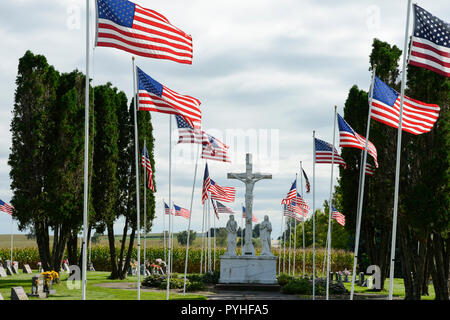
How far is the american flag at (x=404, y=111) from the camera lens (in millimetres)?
15812

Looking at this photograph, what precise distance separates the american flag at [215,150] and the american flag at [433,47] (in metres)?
12.8

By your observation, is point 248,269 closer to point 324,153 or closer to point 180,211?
point 180,211

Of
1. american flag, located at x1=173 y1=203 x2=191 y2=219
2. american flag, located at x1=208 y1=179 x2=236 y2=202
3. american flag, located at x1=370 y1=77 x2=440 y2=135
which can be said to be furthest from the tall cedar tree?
american flag, located at x1=370 y1=77 x2=440 y2=135

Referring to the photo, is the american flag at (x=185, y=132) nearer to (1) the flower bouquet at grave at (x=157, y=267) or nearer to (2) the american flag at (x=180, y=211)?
(2) the american flag at (x=180, y=211)

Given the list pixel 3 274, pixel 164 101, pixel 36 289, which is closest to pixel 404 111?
pixel 164 101

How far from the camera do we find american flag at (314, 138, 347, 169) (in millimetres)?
22828

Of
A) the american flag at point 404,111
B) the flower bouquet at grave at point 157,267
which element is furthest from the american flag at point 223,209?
the american flag at point 404,111

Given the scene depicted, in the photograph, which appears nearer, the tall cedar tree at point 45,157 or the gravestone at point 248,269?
the tall cedar tree at point 45,157

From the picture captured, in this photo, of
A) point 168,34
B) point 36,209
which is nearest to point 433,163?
point 168,34
